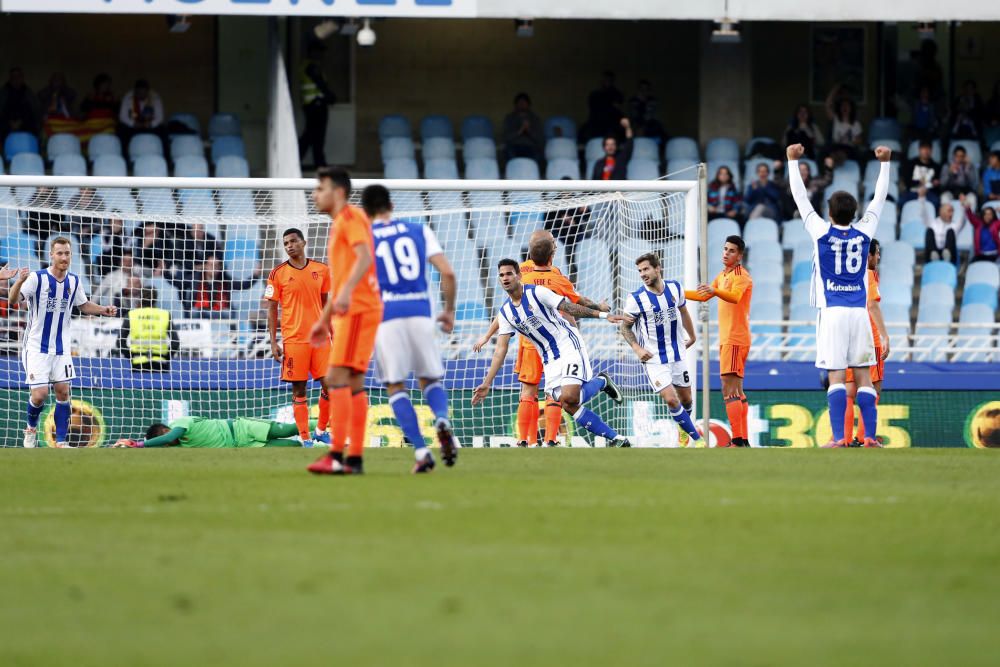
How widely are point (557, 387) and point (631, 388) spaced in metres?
3.07

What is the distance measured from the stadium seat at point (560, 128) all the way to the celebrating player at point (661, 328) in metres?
11.2

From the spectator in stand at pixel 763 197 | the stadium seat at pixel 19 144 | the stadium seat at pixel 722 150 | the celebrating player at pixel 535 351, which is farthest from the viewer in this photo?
the stadium seat at pixel 722 150

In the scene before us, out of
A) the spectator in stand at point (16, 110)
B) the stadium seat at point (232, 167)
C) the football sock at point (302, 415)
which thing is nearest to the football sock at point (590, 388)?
the football sock at point (302, 415)

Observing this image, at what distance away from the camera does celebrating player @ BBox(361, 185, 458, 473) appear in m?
9.62

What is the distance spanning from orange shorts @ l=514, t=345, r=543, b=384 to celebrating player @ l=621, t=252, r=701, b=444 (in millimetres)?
1044

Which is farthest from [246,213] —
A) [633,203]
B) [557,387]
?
[557,387]

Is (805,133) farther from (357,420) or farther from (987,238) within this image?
(357,420)

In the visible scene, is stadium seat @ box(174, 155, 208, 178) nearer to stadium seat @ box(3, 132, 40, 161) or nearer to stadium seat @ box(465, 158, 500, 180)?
stadium seat @ box(3, 132, 40, 161)

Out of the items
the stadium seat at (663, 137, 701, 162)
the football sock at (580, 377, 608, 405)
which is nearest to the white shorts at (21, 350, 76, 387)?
the football sock at (580, 377, 608, 405)

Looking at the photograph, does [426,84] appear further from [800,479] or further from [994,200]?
[800,479]

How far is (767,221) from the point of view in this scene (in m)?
23.1

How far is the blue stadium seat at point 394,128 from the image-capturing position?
2575cm

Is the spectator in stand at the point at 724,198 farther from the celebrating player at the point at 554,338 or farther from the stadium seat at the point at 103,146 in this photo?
the stadium seat at the point at 103,146

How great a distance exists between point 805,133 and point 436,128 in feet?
20.3
